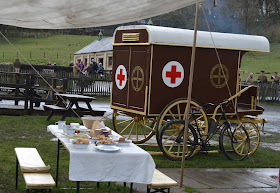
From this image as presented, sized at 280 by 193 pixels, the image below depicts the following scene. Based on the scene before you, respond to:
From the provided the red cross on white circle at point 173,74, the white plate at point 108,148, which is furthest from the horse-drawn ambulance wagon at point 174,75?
the white plate at point 108,148

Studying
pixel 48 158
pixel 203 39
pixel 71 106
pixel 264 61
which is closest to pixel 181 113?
pixel 203 39

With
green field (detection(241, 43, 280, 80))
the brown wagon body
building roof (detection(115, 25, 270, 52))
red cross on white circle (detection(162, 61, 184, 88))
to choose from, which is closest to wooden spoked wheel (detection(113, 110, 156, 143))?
the brown wagon body

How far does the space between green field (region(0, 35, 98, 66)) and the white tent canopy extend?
5537 centimetres

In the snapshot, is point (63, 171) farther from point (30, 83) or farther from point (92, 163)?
point (30, 83)

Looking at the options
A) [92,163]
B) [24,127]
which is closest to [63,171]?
[92,163]

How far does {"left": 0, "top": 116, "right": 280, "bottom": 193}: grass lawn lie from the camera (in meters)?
7.50

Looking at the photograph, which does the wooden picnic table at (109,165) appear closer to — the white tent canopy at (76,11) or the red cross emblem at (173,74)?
the white tent canopy at (76,11)

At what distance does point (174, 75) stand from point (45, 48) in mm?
65734

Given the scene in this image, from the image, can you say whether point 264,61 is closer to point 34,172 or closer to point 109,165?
point 34,172

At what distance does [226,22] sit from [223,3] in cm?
695

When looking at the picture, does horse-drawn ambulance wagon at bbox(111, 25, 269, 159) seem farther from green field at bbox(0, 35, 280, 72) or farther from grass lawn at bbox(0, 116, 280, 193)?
green field at bbox(0, 35, 280, 72)

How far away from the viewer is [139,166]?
5.85 meters

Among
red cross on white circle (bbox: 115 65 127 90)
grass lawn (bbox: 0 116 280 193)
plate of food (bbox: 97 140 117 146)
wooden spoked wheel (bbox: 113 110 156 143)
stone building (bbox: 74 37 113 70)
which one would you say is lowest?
grass lawn (bbox: 0 116 280 193)

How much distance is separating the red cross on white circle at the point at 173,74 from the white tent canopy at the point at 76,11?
19.9 ft
